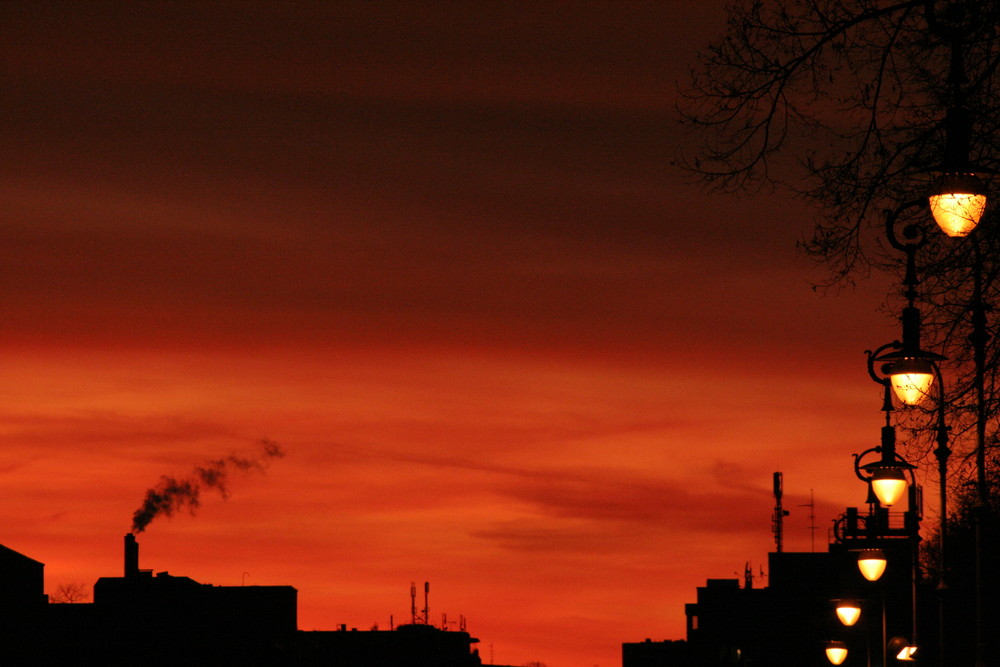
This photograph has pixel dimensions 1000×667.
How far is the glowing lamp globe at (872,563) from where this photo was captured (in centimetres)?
2906

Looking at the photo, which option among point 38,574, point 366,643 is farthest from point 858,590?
point 366,643

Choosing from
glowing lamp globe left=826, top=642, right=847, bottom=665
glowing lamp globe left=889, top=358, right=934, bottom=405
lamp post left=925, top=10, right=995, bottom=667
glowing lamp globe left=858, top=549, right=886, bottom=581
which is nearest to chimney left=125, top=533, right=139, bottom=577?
glowing lamp globe left=826, top=642, right=847, bottom=665

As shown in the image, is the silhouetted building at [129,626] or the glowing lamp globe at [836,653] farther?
the silhouetted building at [129,626]

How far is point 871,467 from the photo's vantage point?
79.1ft

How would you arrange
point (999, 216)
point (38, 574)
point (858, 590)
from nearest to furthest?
point (999, 216)
point (38, 574)
point (858, 590)

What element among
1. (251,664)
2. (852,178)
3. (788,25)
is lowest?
(251,664)

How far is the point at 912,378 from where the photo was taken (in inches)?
718

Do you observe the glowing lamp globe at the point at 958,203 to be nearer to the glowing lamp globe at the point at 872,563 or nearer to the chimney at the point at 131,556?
the glowing lamp globe at the point at 872,563

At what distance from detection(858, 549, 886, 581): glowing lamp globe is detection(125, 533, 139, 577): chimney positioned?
63.9 m

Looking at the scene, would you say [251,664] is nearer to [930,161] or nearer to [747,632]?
[747,632]

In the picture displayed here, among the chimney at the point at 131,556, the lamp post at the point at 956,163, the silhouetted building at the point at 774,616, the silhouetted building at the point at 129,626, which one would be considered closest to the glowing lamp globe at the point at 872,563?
the lamp post at the point at 956,163

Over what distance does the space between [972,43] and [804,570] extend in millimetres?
115931

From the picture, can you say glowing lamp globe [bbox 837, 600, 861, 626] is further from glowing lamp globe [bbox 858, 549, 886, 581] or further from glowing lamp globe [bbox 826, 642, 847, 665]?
glowing lamp globe [bbox 858, 549, 886, 581]

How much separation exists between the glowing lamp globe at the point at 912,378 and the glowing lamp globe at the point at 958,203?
5115mm
